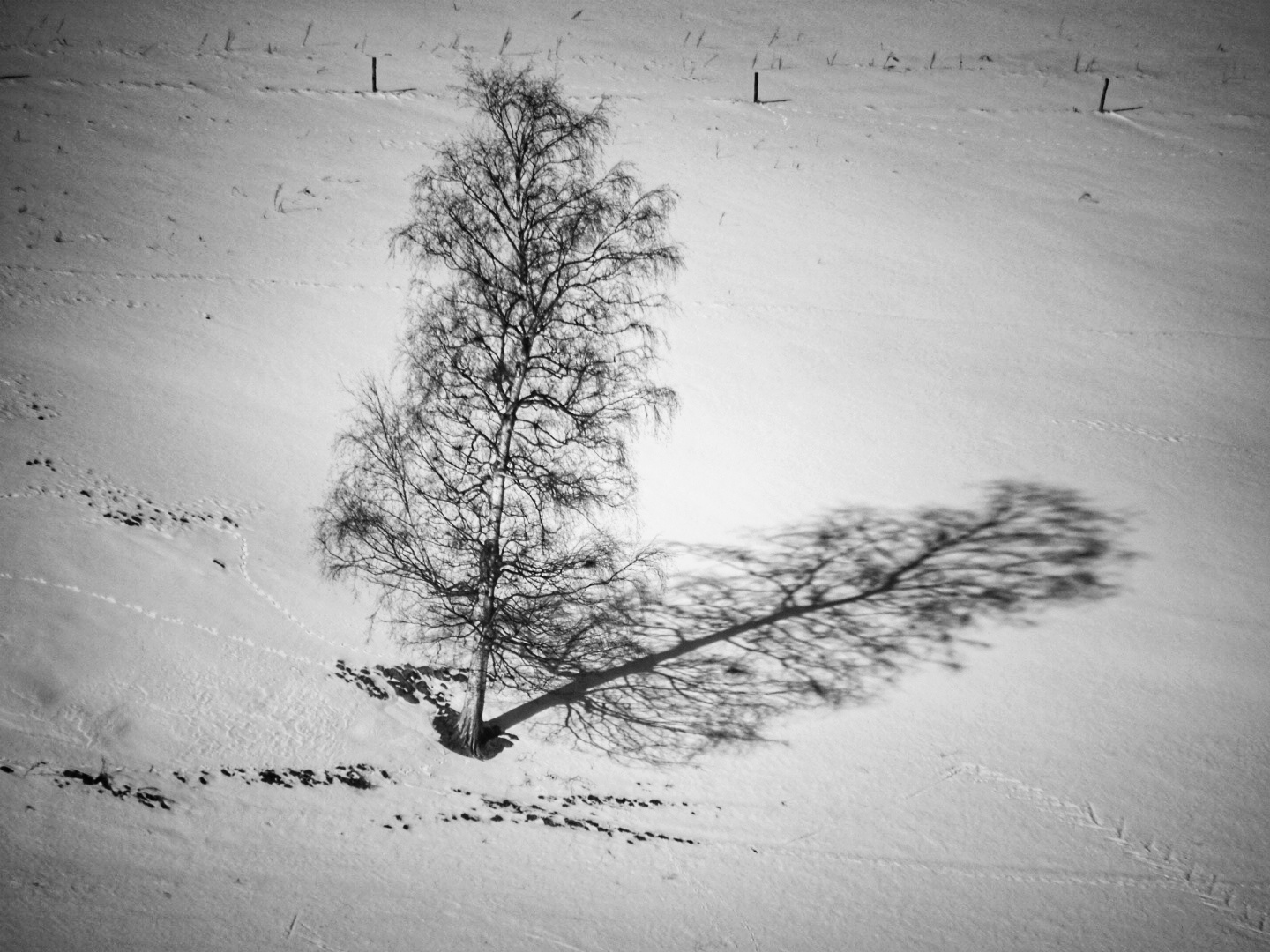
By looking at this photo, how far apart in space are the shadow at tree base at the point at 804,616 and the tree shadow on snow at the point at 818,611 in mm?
25

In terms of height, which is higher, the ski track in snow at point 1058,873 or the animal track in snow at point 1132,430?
the animal track in snow at point 1132,430

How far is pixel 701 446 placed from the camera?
22.7 m

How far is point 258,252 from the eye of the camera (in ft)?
88.4

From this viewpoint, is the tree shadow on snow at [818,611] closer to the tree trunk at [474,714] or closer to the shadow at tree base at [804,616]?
the shadow at tree base at [804,616]

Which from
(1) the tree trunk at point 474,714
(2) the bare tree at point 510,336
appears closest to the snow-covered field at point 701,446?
(1) the tree trunk at point 474,714

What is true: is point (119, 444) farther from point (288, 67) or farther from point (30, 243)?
point (288, 67)

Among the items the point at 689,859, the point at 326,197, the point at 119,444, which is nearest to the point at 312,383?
the point at 119,444

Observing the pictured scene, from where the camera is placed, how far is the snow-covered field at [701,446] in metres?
13.0

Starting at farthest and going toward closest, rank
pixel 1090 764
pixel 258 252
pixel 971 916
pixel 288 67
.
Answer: pixel 288 67 → pixel 258 252 → pixel 1090 764 → pixel 971 916

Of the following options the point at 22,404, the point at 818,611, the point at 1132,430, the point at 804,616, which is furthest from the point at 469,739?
the point at 1132,430

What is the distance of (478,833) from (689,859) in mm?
2672

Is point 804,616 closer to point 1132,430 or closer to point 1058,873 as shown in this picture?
point 1058,873

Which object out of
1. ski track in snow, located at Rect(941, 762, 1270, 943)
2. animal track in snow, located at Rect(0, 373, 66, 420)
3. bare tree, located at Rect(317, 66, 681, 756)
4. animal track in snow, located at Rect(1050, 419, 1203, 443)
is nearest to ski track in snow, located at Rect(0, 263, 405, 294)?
animal track in snow, located at Rect(0, 373, 66, 420)

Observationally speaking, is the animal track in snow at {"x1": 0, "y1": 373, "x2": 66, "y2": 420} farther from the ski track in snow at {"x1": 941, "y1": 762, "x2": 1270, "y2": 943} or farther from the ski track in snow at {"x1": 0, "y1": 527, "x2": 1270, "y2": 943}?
the ski track in snow at {"x1": 941, "y1": 762, "x2": 1270, "y2": 943}
